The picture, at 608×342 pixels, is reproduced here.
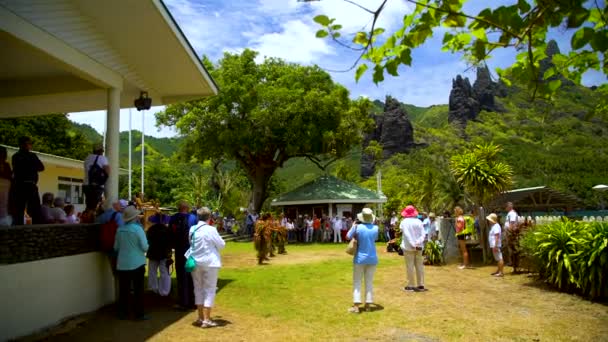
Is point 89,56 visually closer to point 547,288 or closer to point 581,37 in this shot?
point 581,37

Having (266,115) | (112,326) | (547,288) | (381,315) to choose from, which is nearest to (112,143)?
(112,326)

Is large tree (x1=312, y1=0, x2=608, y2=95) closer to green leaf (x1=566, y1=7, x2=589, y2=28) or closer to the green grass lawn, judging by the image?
green leaf (x1=566, y1=7, x2=589, y2=28)

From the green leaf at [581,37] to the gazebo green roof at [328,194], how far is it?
25.4 metres

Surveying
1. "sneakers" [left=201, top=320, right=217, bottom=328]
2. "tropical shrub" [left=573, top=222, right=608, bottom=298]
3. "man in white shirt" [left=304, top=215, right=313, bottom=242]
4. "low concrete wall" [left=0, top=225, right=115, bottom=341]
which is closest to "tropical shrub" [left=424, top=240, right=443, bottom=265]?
"tropical shrub" [left=573, top=222, right=608, bottom=298]

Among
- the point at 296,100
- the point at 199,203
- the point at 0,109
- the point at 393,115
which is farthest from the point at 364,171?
the point at 0,109

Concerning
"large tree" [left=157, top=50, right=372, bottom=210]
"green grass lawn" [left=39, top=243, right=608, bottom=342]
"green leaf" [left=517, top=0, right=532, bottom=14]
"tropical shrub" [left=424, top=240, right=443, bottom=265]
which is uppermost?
"large tree" [left=157, top=50, right=372, bottom=210]

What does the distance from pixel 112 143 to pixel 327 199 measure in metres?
20.6

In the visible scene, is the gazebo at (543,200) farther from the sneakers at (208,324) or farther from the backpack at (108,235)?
the backpack at (108,235)

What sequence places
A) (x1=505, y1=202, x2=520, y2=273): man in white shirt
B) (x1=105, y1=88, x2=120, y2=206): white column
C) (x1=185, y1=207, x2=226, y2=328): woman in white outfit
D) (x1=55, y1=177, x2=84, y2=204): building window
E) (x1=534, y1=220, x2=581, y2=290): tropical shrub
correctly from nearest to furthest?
(x1=185, y1=207, x2=226, y2=328): woman in white outfit → (x1=105, y1=88, x2=120, y2=206): white column → (x1=534, y1=220, x2=581, y2=290): tropical shrub → (x1=505, y1=202, x2=520, y2=273): man in white shirt → (x1=55, y1=177, x2=84, y2=204): building window

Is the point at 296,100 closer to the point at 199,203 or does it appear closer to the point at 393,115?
the point at 199,203

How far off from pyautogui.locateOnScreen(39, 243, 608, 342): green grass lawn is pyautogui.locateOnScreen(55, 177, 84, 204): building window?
15035 mm

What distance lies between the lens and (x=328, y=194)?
28875 millimetres

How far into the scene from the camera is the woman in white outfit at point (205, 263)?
652 cm

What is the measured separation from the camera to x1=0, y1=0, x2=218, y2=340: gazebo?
589 cm
